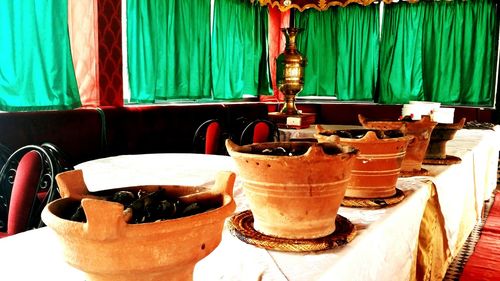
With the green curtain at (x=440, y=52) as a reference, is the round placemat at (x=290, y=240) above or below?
below

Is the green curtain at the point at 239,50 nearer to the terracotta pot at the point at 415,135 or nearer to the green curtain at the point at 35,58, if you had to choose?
the green curtain at the point at 35,58

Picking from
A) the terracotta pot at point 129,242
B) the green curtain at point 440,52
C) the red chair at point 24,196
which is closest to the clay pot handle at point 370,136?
the terracotta pot at point 129,242

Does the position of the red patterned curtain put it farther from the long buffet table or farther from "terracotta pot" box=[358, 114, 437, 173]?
"terracotta pot" box=[358, 114, 437, 173]

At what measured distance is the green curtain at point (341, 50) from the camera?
22.9 feet

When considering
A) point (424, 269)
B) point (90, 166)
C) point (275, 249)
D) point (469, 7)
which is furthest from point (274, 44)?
point (275, 249)

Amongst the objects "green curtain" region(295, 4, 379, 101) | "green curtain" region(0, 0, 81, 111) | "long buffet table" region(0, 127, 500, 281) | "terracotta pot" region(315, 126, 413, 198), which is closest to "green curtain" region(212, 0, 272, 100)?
"green curtain" region(295, 4, 379, 101)

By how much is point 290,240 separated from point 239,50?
5.54 meters

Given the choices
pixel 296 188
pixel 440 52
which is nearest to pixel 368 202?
pixel 296 188

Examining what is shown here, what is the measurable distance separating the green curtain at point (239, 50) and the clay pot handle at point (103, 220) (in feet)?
17.6

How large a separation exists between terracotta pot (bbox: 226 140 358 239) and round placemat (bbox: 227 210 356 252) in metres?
0.02

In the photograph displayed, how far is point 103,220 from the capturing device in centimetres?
48

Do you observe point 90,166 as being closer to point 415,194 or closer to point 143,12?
point 415,194

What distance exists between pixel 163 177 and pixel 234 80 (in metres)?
4.50

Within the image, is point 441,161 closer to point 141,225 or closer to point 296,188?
point 296,188
